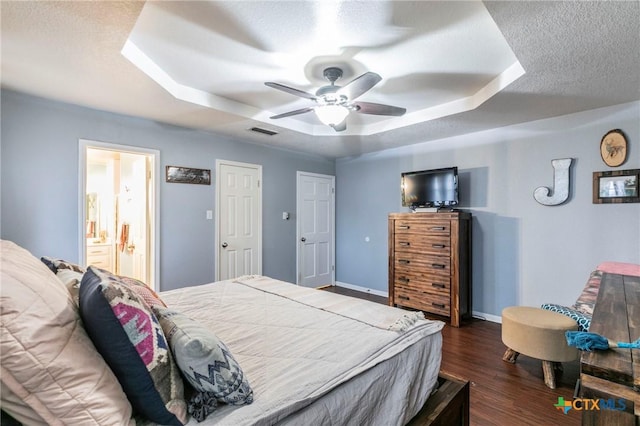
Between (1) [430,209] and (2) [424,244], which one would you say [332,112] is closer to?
(2) [424,244]

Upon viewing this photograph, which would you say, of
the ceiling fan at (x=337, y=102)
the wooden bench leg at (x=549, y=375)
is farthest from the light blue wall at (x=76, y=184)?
the wooden bench leg at (x=549, y=375)

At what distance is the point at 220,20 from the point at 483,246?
12.2 feet

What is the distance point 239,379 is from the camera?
3.08 ft

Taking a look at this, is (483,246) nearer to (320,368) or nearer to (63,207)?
(320,368)

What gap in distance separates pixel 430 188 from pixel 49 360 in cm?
399

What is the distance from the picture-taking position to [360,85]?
83.0 inches

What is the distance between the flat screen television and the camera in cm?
378

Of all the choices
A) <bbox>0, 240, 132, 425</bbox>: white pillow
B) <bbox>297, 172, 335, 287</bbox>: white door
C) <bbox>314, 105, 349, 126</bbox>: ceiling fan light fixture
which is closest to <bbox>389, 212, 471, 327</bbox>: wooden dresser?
<bbox>297, 172, 335, 287</bbox>: white door

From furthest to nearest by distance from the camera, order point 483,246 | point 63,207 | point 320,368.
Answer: point 483,246
point 63,207
point 320,368

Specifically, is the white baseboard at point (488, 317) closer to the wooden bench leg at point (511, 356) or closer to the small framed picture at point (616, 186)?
the wooden bench leg at point (511, 356)

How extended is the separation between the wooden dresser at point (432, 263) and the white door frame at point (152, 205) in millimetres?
3001

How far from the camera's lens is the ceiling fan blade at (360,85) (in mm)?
1975

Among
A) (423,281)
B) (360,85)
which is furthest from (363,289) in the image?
(360,85)

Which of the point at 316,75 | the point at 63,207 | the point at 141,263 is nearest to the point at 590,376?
the point at 316,75
